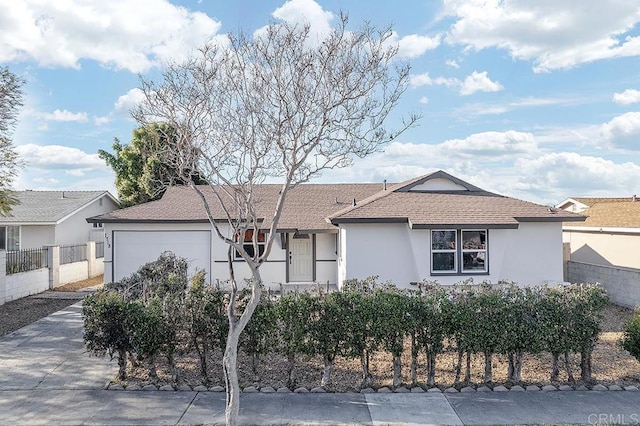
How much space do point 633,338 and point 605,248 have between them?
12138 millimetres

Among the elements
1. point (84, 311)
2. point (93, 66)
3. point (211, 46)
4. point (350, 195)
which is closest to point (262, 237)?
point (350, 195)

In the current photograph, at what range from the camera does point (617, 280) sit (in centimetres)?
1441

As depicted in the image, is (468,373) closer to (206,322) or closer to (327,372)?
(327,372)

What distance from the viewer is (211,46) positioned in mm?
6621

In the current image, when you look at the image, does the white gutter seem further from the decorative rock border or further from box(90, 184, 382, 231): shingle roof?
the decorative rock border

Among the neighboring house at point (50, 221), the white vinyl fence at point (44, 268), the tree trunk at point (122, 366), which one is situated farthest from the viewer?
the neighboring house at point (50, 221)

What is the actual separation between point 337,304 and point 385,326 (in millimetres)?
837

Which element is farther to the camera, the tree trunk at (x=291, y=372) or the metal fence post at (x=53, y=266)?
the metal fence post at (x=53, y=266)

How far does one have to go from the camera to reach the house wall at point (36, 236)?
836 inches

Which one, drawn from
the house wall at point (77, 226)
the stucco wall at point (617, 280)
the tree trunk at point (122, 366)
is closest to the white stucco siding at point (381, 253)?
the stucco wall at point (617, 280)

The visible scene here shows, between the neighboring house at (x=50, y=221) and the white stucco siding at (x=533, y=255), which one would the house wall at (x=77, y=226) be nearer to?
the neighboring house at (x=50, y=221)

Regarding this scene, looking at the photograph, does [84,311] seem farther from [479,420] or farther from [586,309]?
[586,309]

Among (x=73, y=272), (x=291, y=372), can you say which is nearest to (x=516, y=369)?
(x=291, y=372)

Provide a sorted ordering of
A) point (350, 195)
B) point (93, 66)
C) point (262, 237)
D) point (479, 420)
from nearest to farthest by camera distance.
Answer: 1. point (479, 420)
2. point (93, 66)
3. point (262, 237)
4. point (350, 195)
